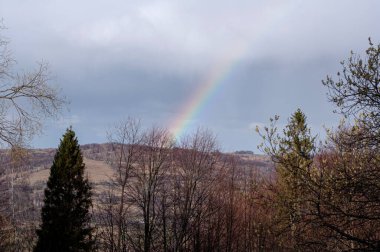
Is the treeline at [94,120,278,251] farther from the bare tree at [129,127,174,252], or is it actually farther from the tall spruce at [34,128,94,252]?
the tall spruce at [34,128,94,252]

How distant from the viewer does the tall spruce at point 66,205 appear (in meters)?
24.5

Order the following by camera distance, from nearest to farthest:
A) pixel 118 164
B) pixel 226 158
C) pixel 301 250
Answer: pixel 301 250 < pixel 118 164 < pixel 226 158

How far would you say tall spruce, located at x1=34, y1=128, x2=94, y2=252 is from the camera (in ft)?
80.5

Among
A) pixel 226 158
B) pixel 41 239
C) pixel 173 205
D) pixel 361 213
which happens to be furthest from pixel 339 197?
pixel 226 158

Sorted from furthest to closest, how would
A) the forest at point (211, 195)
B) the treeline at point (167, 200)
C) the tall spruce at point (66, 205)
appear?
the treeline at point (167, 200)
the tall spruce at point (66, 205)
the forest at point (211, 195)

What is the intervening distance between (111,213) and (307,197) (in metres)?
27.0

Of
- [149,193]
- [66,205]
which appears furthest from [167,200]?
[66,205]

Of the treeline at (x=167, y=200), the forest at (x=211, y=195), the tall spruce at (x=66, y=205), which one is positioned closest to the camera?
the forest at (x=211, y=195)

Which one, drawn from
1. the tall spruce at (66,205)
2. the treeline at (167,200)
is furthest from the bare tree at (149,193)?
the tall spruce at (66,205)

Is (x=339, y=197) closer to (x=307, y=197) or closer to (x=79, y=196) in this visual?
(x=307, y=197)

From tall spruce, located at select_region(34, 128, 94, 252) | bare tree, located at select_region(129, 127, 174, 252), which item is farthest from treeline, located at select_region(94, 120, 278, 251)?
tall spruce, located at select_region(34, 128, 94, 252)

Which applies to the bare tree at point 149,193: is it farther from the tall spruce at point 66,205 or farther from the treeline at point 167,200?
the tall spruce at point 66,205

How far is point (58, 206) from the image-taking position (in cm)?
2542

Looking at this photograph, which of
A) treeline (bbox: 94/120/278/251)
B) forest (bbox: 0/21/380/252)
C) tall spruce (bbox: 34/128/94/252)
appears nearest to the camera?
forest (bbox: 0/21/380/252)
